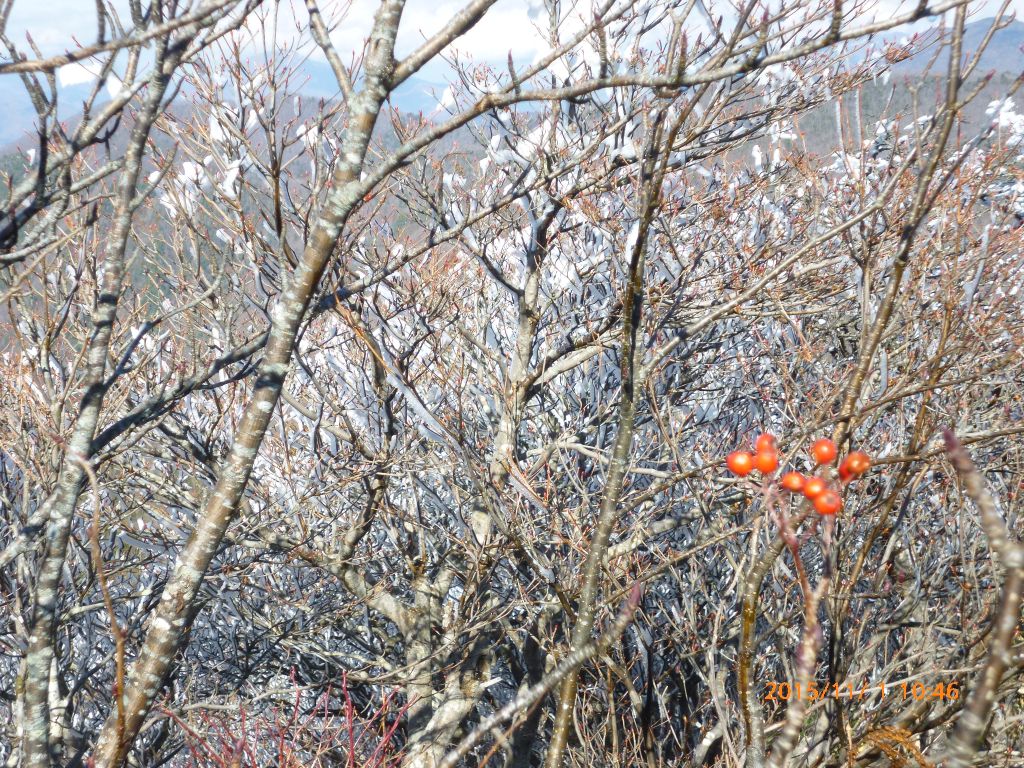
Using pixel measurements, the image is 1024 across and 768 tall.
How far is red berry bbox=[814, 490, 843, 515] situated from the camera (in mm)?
1485

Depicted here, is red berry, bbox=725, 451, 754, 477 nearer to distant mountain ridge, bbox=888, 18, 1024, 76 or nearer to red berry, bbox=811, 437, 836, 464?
red berry, bbox=811, 437, 836, 464

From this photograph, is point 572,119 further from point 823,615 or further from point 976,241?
point 823,615

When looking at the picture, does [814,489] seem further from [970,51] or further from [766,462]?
[970,51]

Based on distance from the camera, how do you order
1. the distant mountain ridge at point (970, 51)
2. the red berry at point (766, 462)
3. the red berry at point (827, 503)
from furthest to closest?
1. the distant mountain ridge at point (970, 51)
2. the red berry at point (766, 462)
3. the red berry at point (827, 503)

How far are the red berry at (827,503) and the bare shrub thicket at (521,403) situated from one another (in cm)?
40

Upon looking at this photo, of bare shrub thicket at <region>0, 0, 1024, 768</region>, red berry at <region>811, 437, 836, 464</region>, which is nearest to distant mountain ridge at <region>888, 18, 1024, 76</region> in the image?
bare shrub thicket at <region>0, 0, 1024, 768</region>

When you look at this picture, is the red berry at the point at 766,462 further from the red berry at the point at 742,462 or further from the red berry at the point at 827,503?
the red berry at the point at 827,503

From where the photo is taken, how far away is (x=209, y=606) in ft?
28.5

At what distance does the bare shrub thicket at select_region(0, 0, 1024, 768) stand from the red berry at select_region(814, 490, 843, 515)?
0.40 metres

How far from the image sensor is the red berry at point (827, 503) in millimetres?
1485

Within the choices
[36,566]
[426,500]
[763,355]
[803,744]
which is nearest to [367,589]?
[426,500]

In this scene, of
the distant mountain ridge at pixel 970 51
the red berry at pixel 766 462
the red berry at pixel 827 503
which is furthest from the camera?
the distant mountain ridge at pixel 970 51

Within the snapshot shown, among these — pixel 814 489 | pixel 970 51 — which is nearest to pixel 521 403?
pixel 970 51

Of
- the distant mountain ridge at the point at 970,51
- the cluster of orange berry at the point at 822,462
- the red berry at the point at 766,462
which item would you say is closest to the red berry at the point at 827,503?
the cluster of orange berry at the point at 822,462
